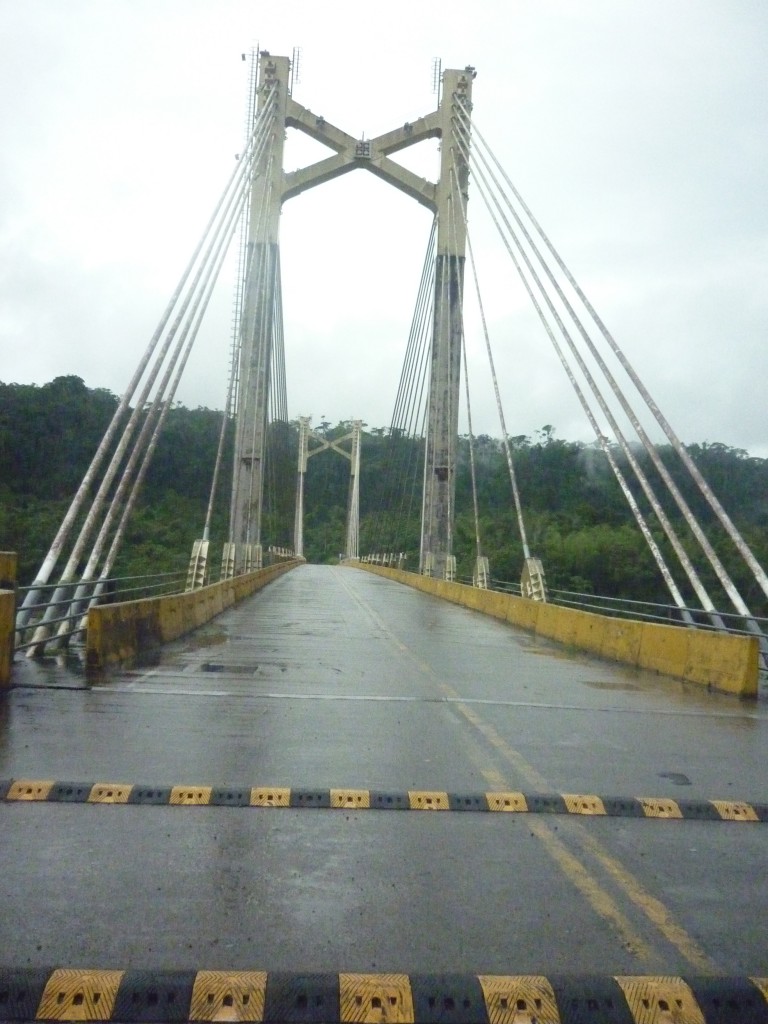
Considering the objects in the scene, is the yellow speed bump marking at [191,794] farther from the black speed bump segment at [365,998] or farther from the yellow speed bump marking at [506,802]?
the black speed bump segment at [365,998]

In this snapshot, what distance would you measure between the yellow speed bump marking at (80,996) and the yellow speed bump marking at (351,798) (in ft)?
9.10

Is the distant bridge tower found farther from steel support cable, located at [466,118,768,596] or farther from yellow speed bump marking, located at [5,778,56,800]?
yellow speed bump marking, located at [5,778,56,800]

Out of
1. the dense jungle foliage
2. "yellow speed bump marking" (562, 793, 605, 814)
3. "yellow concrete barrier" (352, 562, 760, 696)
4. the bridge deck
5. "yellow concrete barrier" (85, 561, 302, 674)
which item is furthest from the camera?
the dense jungle foliage

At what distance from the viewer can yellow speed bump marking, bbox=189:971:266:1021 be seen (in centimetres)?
362

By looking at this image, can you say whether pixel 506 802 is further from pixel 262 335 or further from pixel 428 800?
pixel 262 335

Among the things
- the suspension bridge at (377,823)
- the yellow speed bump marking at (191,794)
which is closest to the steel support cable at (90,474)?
the suspension bridge at (377,823)

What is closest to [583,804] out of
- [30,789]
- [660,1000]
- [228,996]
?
[660,1000]

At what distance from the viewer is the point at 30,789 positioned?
6562mm

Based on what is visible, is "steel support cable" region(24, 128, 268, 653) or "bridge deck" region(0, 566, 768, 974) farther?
"steel support cable" region(24, 128, 268, 653)

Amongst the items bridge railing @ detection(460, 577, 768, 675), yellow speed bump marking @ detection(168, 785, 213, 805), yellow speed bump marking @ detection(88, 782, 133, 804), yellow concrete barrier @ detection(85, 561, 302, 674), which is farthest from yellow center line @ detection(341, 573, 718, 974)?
bridge railing @ detection(460, 577, 768, 675)

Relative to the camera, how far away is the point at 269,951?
13.5 ft

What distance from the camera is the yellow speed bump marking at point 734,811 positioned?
258 inches

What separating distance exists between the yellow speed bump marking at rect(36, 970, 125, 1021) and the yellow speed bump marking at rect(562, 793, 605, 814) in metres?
3.32

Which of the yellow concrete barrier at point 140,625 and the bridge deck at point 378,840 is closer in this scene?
the bridge deck at point 378,840
